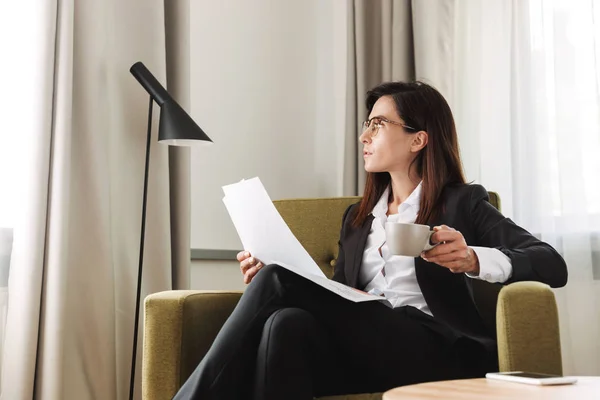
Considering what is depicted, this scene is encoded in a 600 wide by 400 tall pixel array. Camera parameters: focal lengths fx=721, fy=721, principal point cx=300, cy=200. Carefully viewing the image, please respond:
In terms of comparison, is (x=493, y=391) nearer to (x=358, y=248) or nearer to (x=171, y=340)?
(x=171, y=340)

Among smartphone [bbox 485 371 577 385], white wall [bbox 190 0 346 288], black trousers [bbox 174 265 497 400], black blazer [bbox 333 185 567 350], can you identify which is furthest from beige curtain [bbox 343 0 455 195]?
smartphone [bbox 485 371 577 385]

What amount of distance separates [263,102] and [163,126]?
85cm

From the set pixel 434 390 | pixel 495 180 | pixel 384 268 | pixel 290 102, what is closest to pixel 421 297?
pixel 384 268

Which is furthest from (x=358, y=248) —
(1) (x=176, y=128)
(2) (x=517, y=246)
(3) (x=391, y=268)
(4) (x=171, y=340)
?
(1) (x=176, y=128)

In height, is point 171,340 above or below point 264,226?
below

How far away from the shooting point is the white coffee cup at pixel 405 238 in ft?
3.97

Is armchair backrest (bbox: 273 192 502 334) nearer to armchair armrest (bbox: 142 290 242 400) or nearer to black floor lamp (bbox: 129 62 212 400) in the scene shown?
black floor lamp (bbox: 129 62 212 400)

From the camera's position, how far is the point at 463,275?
1.64 m

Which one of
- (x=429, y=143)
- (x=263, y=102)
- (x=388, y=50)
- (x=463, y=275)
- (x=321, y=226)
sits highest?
(x=388, y=50)

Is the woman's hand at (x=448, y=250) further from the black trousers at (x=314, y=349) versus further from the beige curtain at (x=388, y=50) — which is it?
the beige curtain at (x=388, y=50)

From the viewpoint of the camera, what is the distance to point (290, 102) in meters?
3.07

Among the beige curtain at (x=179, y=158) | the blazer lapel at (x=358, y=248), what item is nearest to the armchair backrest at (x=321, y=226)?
the blazer lapel at (x=358, y=248)

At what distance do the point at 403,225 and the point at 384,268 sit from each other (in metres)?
0.57

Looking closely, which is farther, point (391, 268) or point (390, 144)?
point (390, 144)
